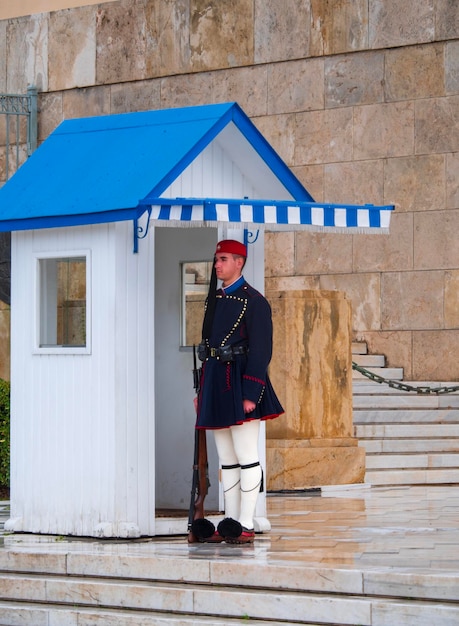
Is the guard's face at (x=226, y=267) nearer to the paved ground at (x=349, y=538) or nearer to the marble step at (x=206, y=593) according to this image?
the paved ground at (x=349, y=538)

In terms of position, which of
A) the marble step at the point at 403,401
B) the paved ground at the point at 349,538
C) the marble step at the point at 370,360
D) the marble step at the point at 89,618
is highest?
the marble step at the point at 370,360

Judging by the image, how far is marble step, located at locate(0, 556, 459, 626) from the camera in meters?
7.45

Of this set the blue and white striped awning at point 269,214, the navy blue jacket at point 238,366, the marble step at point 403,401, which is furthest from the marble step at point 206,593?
the marble step at point 403,401

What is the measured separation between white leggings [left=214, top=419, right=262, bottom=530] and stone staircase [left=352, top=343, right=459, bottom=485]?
4.08 m

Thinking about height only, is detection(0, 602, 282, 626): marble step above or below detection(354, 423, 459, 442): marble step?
below

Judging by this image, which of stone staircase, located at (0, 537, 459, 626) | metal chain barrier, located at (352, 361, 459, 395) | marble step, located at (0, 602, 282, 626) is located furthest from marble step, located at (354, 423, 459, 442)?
marble step, located at (0, 602, 282, 626)

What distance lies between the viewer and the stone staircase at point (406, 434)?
43.8 feet

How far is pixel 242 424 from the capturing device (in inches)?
359

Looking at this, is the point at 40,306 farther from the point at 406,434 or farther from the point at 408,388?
the point at 408,388

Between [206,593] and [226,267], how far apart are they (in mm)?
2303

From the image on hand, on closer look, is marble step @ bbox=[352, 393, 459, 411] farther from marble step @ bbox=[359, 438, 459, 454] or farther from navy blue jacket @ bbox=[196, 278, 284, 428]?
navy blue jacket @ bbox=[196, 278, 284, 428]

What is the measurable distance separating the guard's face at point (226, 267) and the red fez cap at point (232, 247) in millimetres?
27

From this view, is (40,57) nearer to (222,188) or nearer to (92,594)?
(222,188)

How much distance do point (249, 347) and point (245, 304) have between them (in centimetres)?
28
